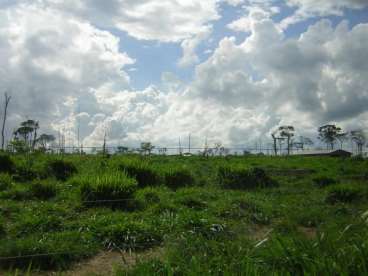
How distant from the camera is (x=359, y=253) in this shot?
3.66 metres

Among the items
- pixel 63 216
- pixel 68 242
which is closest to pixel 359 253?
pixel 68 242

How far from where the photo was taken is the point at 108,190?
9.32 m

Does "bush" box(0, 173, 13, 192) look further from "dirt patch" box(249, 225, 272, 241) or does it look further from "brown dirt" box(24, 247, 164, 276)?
"dirt patch" box(249, 225, 272, 241)

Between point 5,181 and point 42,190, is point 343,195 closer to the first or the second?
point 42,190

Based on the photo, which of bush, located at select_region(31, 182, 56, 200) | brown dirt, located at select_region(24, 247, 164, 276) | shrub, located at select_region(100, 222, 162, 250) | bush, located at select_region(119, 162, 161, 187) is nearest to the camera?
brown dirt, located at select_region(24, 247, 164, 276)

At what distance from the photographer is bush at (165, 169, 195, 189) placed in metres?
12.7

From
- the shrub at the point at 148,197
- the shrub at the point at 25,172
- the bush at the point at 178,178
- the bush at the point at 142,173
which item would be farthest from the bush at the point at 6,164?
the bush at the point at 178,178

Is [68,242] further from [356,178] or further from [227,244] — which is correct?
[356,178]

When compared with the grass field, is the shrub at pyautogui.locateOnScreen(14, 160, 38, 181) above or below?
above

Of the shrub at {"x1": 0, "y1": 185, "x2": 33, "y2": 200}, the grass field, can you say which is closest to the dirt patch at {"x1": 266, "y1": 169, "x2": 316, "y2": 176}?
the grass field

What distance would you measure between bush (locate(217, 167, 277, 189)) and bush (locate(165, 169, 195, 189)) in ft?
4.03

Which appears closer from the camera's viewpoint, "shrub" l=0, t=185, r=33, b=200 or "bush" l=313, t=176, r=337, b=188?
"shrub" l=0, t=185, r=33, b=200

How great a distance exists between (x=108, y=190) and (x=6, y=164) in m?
3.99

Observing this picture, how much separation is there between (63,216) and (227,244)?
415 cm
